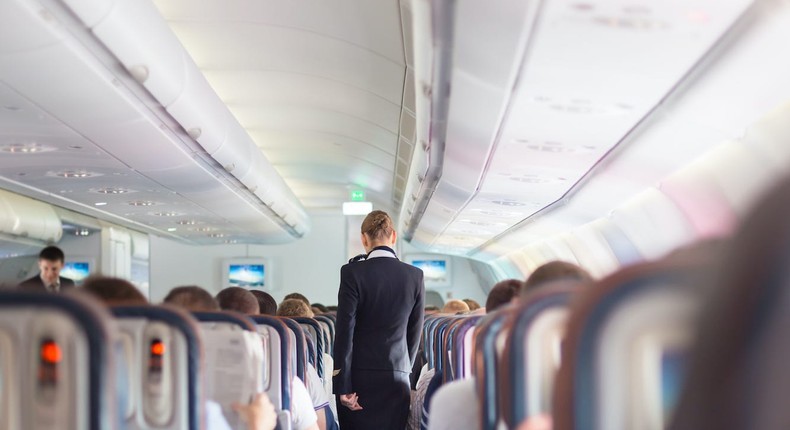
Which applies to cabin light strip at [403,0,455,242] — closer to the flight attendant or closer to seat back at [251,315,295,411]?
the flight attendant

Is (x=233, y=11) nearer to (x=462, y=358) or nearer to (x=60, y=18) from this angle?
(x=60, y=18)

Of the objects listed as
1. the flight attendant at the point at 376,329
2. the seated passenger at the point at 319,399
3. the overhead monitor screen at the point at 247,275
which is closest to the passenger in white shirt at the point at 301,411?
the seated passenger at the point at 319,399

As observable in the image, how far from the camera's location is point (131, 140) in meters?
8.63

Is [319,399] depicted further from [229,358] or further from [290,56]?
[290,56]

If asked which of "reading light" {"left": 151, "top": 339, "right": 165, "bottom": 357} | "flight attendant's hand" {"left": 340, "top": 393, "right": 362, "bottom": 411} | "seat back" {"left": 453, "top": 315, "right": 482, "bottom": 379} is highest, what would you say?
"reading light" {"left": 151, "top": 339, "right": 165, "bottom": 357}

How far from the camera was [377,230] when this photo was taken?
6387 millimetres

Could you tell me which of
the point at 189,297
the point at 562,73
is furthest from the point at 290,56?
the point at 189,297

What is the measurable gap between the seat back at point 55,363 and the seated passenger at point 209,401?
1.78 ft

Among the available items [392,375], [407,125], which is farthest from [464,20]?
[407,125]

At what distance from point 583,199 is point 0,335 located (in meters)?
8.28

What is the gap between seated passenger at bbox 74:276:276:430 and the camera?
304 cm

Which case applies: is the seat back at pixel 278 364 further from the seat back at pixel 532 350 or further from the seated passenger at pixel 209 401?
the seat back at pixel 532 350

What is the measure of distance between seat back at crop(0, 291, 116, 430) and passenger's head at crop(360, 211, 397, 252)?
14.5 feet

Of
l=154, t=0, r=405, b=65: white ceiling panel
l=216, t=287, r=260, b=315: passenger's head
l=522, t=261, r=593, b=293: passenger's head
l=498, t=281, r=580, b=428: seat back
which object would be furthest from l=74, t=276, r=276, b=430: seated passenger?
l=154, t=0, r=405, b=65: white ceiling panel
